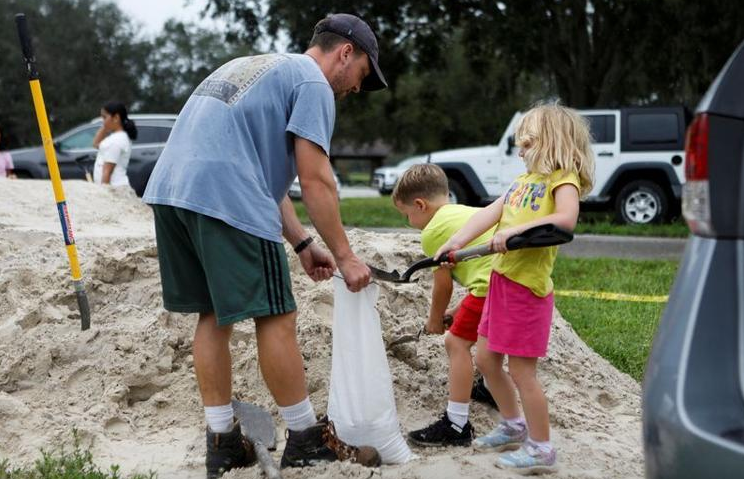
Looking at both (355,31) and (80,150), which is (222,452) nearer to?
(355,31)

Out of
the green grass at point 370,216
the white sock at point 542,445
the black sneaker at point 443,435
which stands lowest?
the green grass at point 370,216

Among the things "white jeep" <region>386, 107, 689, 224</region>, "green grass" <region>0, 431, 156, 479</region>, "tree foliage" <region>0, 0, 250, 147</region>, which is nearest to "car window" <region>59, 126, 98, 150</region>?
"white jeep" <region>386, 107, 689, 224</region>

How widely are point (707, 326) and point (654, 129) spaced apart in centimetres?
1482

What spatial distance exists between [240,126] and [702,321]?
188 centimetres

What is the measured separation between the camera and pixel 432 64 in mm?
23156

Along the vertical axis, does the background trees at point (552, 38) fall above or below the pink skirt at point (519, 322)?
above

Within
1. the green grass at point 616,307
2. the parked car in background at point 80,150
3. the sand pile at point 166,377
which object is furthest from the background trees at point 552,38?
the sand pile at point 166,377

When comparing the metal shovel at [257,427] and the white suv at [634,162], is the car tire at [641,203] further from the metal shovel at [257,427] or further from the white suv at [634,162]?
the metal shovel at [257,427]

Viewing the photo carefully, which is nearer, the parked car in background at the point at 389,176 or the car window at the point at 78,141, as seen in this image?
the car window at the point at 78,141

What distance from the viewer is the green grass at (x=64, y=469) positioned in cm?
364

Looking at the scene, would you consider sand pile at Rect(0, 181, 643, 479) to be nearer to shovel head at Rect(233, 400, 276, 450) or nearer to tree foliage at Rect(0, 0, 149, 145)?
shovel head at Rect(233, 400, 276, 450)

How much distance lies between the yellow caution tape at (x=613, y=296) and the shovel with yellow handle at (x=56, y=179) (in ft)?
14.2

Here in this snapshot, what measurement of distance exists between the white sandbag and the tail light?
169 cm

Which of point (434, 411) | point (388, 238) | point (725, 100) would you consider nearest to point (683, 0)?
point (388, 238)
